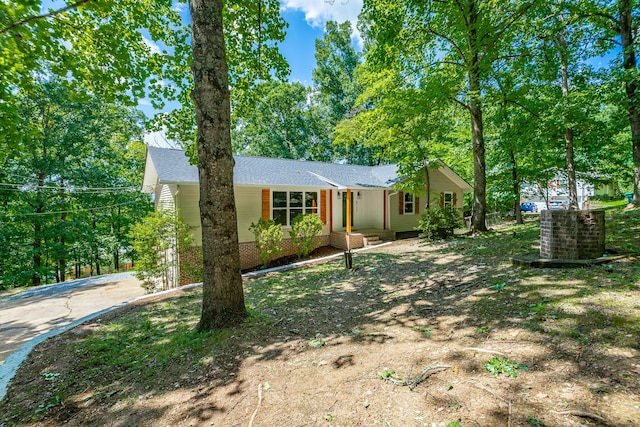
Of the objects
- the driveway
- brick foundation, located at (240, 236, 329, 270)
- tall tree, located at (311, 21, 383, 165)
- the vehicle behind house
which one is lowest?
the driveway

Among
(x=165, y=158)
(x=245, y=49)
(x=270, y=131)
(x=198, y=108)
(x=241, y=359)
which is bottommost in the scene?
(x=241, y=359)

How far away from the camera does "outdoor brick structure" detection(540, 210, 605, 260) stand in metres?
4.50

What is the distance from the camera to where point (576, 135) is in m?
11.5

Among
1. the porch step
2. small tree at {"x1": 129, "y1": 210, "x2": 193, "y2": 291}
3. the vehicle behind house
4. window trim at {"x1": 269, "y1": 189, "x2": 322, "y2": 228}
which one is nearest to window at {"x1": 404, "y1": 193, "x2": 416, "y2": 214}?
the porch step

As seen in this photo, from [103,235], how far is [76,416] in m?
20.3

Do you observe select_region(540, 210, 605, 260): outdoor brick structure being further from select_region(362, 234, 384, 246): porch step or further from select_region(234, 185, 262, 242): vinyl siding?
select_region(234, 185, 262, 242): vinyl siding

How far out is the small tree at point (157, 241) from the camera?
28.1ft

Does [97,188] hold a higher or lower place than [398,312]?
higher

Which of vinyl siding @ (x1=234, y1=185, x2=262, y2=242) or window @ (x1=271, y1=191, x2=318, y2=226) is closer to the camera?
vinyl siding @ (x1=234, y1=185, x2=262, y2=242)

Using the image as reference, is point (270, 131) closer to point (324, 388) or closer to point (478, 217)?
point (478, 217)

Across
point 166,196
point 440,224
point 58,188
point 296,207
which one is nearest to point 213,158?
point 296,207

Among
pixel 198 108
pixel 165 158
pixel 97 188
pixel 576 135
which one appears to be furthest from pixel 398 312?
pixel 97 188

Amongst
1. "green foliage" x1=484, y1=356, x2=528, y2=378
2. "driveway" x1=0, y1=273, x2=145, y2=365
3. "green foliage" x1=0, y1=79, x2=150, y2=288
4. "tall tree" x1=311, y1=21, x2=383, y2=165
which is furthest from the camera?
"tall tree" x1=311, y1=21, x2=383, y2=165

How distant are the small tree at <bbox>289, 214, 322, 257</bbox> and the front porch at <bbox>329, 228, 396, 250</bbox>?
5.71ft
